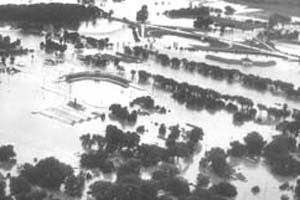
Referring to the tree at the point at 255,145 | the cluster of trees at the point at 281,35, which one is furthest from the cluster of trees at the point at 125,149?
the cluster of trees at the point at 281,35

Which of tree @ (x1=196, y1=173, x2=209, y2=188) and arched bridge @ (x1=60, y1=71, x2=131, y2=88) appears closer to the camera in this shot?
tree @ (x1=196, y1=173, x2=209, y2=188)

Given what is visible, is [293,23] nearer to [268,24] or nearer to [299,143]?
[268,24]

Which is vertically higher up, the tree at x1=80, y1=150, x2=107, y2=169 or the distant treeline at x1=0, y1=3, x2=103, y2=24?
the distant treeline at x1=0, y1=3, x2=103, y2=24

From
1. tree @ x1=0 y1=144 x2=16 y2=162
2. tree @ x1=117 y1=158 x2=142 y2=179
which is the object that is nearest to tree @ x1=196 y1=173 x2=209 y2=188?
tree @ x1=117 y1=158 x2=142 y2=179

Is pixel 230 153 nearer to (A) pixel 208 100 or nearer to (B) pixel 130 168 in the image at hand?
(B) pixel 130 168

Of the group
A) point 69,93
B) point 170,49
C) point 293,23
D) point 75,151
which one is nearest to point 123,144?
point 75,151

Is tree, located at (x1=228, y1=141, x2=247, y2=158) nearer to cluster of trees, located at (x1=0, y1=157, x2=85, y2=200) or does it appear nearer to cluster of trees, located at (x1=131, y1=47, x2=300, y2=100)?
cluster of trees, located at (x1=0, y1=157, x2=85, y2=200)
